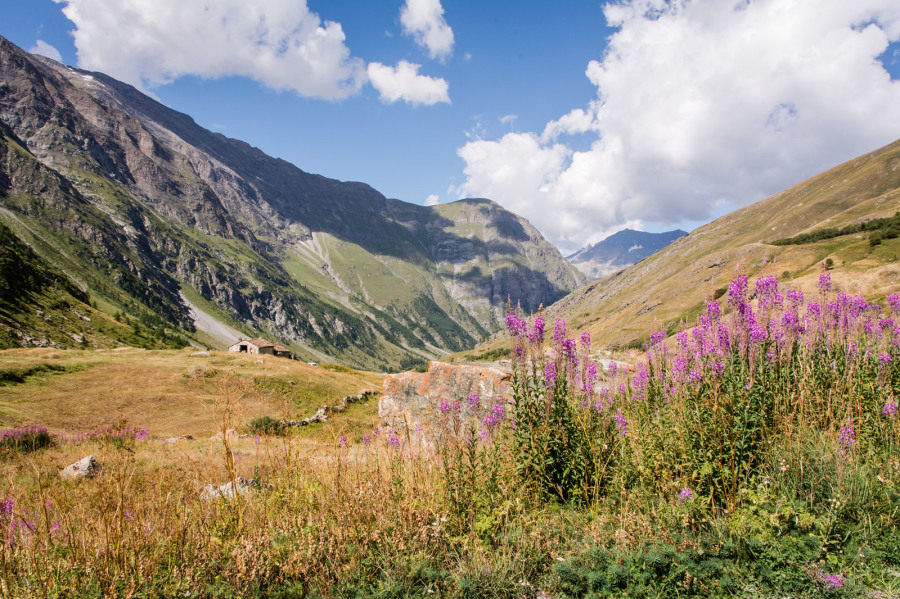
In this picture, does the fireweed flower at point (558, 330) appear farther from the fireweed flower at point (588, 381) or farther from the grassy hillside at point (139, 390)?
the grassy hillside at point (139, 390)

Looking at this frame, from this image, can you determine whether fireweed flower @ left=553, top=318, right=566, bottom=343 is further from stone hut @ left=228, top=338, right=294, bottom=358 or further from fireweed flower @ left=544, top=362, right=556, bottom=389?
stone hut @ left=228, top=338, right=294, bottom=358

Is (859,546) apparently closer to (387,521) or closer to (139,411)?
(387,521)

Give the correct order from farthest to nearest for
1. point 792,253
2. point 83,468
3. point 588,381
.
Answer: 1. point 792,253
2. point 83,468
3. point 588,381

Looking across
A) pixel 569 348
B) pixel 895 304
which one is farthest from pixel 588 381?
pixel 895 304

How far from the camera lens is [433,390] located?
55.1 feet

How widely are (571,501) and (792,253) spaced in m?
97.9

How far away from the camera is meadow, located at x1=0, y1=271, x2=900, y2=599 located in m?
4.11

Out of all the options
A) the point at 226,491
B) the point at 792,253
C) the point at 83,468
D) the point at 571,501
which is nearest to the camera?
the point at 571,501

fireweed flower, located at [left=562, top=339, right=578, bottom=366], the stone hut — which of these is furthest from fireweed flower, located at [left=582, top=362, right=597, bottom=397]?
the stone hut

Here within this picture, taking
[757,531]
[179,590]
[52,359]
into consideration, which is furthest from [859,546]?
[52,359]

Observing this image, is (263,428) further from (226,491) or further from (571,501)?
(571,501)

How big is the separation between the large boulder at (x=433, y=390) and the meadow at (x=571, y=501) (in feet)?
19.7

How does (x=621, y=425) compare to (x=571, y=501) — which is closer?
(x=571, y=501)

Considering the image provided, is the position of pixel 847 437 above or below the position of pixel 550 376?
below
